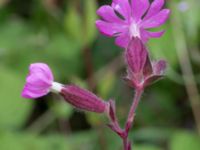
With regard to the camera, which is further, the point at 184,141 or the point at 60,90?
the point at 184,141

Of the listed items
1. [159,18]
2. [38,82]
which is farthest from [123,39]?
[38,82]

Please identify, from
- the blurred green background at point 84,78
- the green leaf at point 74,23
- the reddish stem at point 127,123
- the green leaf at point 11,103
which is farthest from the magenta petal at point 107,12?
the green leaf at point 11,103

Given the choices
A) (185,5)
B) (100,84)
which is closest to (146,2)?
(100,84)

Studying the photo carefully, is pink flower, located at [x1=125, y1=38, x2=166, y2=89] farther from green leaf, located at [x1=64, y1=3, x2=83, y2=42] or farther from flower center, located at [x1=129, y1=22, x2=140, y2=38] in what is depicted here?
green leaf, located at [x1=64, y1=3, x2=83, y2=42]

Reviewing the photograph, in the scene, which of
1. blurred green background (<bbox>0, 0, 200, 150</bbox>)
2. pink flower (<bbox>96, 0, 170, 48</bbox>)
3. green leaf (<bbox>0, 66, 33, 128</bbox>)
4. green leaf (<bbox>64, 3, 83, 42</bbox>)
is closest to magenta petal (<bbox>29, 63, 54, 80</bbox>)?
pink flower (<bbox>96, 0, 170, 48</bbox>)

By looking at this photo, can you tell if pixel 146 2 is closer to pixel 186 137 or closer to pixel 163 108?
pixel 186 137

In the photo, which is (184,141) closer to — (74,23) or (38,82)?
(74,23)
